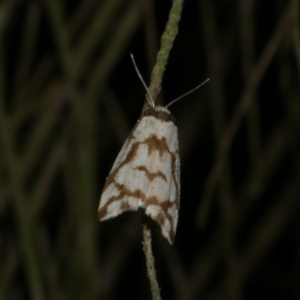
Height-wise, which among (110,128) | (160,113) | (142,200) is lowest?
(142,200)

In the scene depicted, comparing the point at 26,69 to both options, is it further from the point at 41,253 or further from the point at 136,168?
the point at 136,168

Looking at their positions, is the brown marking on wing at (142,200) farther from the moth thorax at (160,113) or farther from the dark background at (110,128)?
the dark background at (110,128)

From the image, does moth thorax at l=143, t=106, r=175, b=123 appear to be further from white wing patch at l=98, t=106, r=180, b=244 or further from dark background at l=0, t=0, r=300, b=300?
dark background at l=0, t=0, r=300, b=300

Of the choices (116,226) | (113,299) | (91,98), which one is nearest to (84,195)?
(91,98)

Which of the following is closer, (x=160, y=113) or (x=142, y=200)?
(x=142, y=200)

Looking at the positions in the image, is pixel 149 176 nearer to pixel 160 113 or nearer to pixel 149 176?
pixel 149 176

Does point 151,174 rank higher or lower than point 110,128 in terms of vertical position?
lower

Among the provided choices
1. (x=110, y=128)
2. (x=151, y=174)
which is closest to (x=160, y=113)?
(x=151, y=174)

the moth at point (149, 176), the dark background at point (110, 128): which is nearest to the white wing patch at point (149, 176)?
the moth at point (149, 176)

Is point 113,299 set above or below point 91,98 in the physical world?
below
